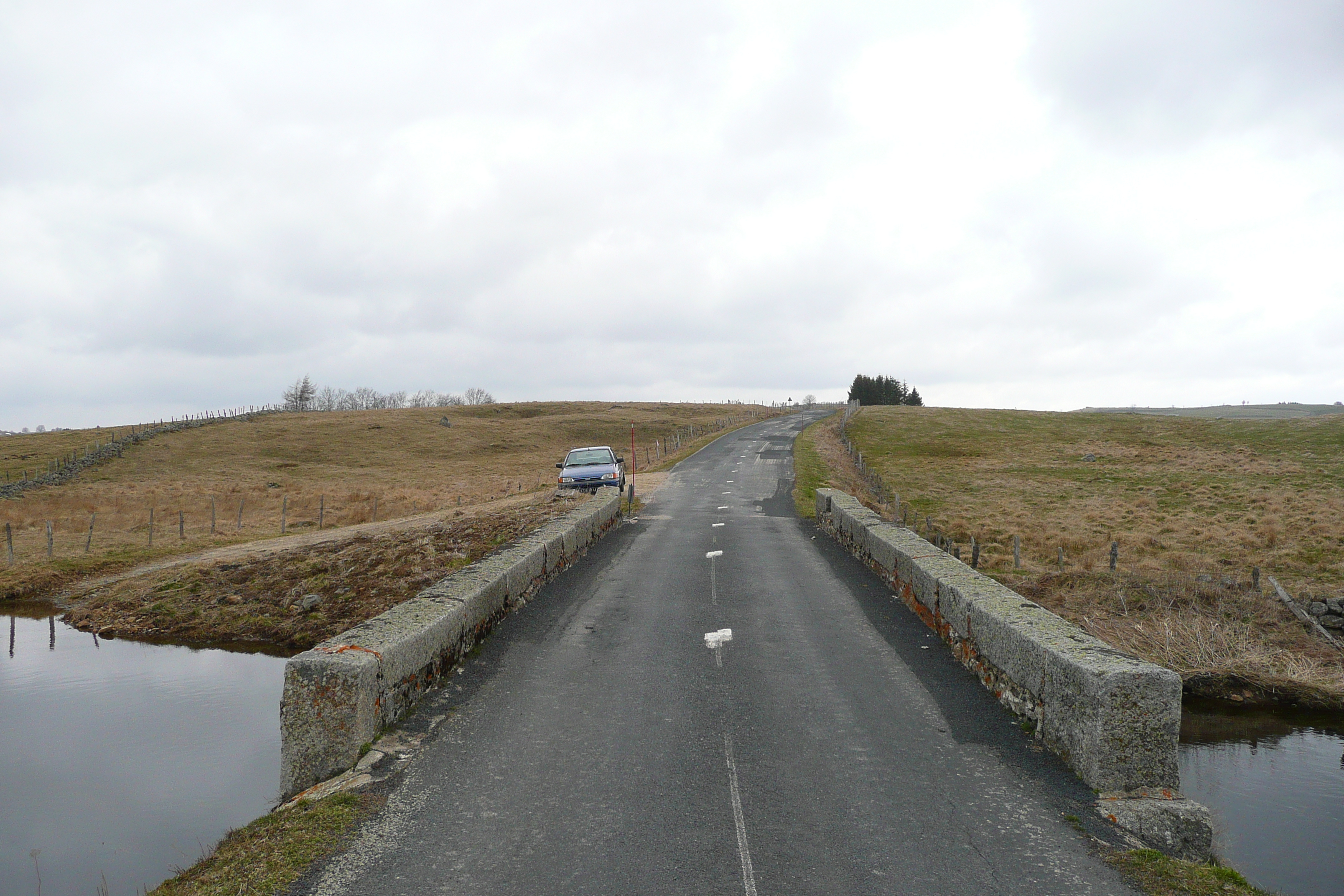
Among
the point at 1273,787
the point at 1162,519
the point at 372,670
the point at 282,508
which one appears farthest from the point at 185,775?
the point at 1162,519

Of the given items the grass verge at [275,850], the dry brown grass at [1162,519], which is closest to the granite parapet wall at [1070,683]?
the grass verge at [275,850]

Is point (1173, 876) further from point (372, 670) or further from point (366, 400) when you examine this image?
point (366, 400)

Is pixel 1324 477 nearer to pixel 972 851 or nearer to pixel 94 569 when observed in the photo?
pixel 972 851

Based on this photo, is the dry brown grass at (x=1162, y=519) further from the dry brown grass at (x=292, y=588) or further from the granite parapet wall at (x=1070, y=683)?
the dry brown grass at (x=292, y=588)

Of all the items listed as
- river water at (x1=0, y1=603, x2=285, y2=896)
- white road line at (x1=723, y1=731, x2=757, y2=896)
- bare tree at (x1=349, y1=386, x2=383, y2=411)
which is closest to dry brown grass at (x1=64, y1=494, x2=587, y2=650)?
river water at (x1=0, y1=603, x2=285, y2=896)

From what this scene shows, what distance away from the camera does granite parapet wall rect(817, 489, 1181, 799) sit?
5.27 metres

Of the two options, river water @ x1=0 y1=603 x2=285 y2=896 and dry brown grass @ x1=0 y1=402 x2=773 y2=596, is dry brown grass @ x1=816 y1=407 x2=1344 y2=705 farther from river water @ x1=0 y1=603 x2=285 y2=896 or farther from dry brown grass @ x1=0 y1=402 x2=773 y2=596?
dry brown grass @ x1=0 y1=402 x2=773 y2=596

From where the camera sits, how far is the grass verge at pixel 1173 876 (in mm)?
4184

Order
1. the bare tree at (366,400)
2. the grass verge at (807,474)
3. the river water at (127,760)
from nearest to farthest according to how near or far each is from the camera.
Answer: the river water at (127,760)
the grass verge at (807,474)
the bare tree at (366,400)

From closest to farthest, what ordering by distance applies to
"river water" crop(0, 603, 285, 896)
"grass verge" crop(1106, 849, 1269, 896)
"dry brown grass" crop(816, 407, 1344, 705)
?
"grass verge" crop(1106, 849, 1269, 896)
"river water" crop(0, 603, 285, 896)
"dry brown grass" crop(816, 407, 1344, 705)

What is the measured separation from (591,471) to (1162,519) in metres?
21.6

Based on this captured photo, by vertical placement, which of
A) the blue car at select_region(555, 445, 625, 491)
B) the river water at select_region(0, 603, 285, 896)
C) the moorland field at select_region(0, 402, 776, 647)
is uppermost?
the blue car at select_region(555, 445, 625, 491)

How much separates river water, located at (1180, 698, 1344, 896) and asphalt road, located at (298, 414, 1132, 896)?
8.98 feet

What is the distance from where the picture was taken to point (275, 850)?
4.62 m
